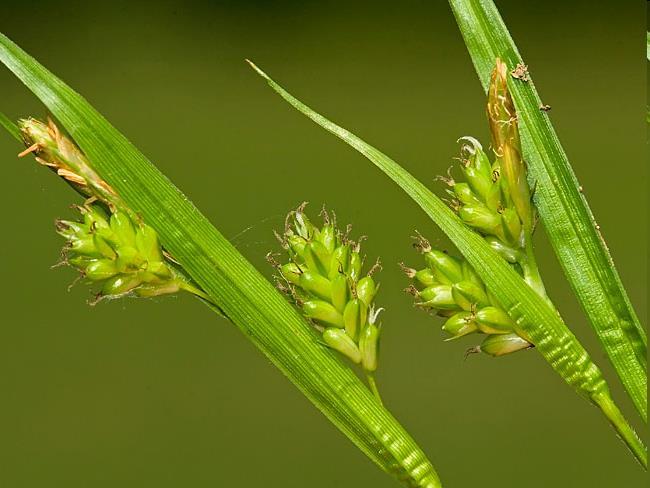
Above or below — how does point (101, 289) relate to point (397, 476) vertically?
above

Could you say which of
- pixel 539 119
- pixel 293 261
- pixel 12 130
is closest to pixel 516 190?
pixel 539 119

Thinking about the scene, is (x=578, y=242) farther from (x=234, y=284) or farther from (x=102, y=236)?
(x=102, y=236)

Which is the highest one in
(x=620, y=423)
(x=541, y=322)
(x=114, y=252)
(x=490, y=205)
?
(x=114, y=252)

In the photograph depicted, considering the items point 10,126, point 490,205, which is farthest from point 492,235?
point 10,126

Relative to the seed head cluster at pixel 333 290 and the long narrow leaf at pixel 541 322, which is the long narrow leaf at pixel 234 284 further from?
the long narrow leaf at pixel 541 322

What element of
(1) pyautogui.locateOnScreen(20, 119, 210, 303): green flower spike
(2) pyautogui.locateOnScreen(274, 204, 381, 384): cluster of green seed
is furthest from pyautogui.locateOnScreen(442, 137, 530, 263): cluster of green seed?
(1) pyautogui.locateOnScreen(20, 119, 210, 303): green flower spike

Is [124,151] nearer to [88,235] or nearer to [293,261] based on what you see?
[88,235]

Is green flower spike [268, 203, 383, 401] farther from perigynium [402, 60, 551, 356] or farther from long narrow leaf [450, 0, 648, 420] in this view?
long narrow leaf [450, 0, 648, 420]
